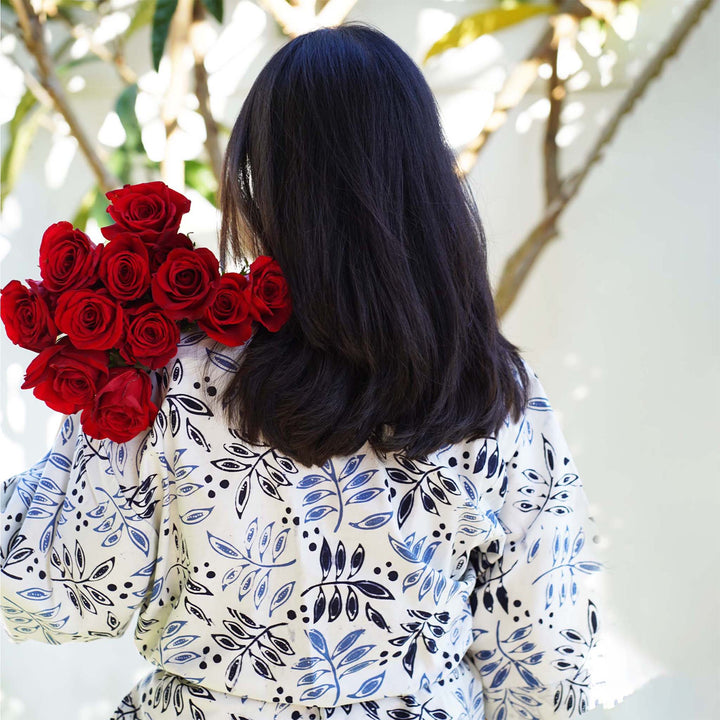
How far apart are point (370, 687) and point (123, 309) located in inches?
19.7

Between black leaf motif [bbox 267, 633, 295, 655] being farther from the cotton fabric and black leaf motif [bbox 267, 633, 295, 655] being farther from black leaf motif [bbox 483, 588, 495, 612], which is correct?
black leaf motif [bbox 483, 588, 495, 612]

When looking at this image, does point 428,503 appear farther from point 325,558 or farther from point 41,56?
point 41,56

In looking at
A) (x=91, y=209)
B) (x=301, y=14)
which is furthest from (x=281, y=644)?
(x=91, y=209)

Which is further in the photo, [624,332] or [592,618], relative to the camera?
[624,332]

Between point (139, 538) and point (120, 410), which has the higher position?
point (120, 410)

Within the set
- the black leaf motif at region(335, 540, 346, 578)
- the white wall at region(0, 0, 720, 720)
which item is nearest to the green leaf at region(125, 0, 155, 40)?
the white wall at region(0, 0, 720, 720)

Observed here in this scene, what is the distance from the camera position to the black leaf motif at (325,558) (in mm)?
881

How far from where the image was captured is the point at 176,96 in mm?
1826

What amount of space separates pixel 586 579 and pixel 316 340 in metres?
0.52

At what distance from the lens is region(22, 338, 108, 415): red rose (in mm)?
810

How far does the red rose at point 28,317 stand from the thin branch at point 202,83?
1.08 m

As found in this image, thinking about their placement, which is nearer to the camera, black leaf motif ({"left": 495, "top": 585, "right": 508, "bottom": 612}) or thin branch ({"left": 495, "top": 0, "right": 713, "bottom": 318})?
black leaf motif ({"left": 495, "top": 585, "right": 508, "bottom": 612})

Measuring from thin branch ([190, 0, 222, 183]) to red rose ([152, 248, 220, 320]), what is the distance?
1074mm

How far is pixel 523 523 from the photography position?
40.4 inches
